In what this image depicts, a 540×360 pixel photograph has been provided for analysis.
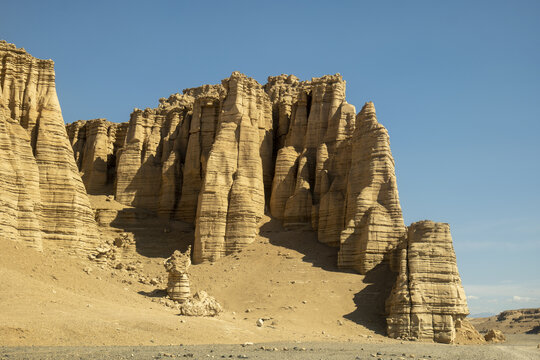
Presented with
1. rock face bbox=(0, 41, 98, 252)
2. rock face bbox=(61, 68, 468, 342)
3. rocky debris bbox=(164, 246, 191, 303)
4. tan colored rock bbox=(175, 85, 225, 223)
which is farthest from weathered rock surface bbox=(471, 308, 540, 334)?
rock face bbox=(0, 41, 98, 252)

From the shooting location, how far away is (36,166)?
44781mm

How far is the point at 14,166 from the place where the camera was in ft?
137

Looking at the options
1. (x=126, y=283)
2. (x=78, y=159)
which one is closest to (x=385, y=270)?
(x=126, y=283)

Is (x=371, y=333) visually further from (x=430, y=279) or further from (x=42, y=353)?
(x=42, y=353)

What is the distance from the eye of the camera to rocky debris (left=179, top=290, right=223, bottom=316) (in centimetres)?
3841

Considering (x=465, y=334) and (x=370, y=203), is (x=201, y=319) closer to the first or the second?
(x=465, y=334)

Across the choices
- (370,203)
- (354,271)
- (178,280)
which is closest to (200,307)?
(178,280)

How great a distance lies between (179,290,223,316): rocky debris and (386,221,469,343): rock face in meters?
11.3

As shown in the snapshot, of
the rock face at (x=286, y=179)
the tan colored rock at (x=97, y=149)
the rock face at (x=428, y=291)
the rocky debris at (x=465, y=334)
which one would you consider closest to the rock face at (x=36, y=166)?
the rock face at (x=286, y=179)

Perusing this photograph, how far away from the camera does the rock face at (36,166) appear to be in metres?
41.0

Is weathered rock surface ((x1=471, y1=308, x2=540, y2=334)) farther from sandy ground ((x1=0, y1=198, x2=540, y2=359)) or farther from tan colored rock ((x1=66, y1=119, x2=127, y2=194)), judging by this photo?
tan colored rock ((x1=66, y1=119, x2=127, y2=194))

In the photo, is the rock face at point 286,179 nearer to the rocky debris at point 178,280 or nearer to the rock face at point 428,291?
the rock face at point 428,291

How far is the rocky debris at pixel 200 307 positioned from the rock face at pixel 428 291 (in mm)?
11333

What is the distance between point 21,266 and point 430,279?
2570 centimetres
